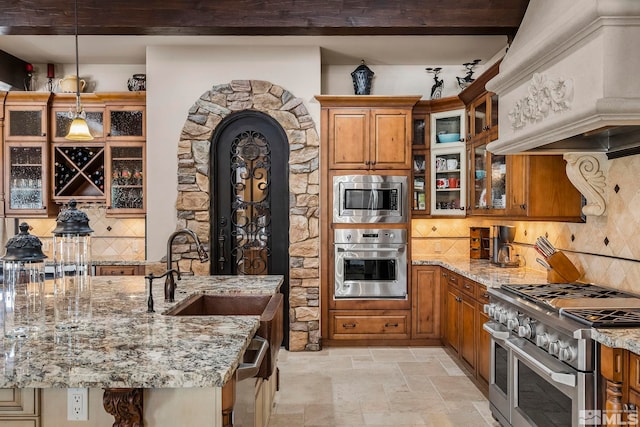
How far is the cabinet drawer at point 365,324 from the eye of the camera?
4.94 m

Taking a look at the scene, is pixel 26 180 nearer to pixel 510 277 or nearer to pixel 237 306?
pixel 237 306

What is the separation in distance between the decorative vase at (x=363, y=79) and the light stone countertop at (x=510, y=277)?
1.92m

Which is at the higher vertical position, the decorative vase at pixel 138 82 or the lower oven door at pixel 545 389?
the decorative vase at pixel 138 82

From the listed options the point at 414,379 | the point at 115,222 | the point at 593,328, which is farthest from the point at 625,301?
the point at 115,222

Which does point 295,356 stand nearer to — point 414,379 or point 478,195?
point 414,379

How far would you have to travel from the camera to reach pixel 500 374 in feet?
10.2

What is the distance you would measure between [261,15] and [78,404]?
2923 mm

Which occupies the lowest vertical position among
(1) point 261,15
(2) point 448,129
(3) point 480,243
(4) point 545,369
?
Answer: (4) point 545,369

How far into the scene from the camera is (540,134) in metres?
2.61

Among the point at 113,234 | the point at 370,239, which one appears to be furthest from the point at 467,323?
the point at 113,234

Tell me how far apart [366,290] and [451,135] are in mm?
1893

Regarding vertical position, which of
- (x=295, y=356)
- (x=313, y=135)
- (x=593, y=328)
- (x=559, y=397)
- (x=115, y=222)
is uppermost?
(x=313, y=135)

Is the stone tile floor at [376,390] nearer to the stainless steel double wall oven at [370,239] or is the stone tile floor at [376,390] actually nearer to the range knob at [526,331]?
the stainless steel double wall oven at [370,239]

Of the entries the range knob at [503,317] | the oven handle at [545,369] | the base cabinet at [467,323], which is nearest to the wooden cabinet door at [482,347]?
the base cabinet at [467,323]
